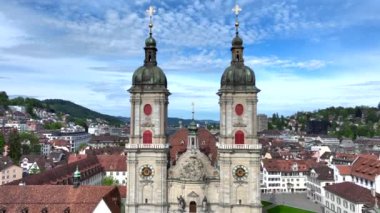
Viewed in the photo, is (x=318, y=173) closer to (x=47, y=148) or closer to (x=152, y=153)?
(x=152, y=153)

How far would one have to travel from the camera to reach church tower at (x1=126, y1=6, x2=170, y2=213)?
5625cm

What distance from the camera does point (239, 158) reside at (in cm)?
5594

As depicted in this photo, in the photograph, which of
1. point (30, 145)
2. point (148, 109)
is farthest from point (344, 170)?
point (30, 145)

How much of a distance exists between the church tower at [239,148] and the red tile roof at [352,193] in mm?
20331

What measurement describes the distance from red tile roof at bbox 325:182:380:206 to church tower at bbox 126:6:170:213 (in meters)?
30.3

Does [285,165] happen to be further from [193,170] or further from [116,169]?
[193,170]

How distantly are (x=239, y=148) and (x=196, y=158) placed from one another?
5.60 meters

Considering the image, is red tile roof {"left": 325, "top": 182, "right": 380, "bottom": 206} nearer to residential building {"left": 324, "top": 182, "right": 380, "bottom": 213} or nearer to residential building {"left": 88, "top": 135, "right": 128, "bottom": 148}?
residential building {"left": 324, "top": 182, "right": 380, "bottom": 213}

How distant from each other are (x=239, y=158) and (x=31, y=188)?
25520mm

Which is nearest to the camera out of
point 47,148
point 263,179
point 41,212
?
point 41,212

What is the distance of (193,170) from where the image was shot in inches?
2226

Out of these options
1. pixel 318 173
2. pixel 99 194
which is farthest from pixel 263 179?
pixel 99 194

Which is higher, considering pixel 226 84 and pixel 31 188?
pixel 226 84

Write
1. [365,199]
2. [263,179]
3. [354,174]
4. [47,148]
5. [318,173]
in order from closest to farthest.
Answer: [365,199] → [354,174] → [318,173] → [263,179] → [47,148]
